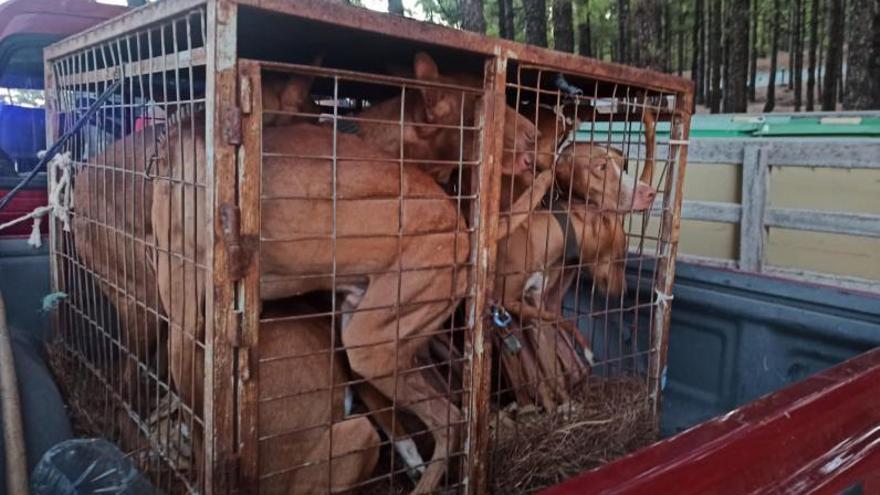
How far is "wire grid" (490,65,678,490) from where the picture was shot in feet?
9.00

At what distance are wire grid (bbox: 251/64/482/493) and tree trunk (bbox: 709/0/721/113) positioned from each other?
27236 millimetres

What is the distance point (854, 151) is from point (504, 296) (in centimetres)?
336

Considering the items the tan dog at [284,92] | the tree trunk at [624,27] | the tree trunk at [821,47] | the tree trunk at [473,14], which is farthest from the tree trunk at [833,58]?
the tan dog at [284,92]

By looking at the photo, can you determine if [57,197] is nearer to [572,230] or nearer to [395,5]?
[572,230]

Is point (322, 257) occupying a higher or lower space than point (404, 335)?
higher

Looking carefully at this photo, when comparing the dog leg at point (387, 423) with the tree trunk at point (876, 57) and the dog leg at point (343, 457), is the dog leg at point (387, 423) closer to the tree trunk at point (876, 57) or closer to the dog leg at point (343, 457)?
the dog leg at point (343, 457)

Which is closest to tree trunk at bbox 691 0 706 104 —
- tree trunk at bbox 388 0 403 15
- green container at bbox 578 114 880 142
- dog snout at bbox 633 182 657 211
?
tree trunk at bbox 388 0 403 15

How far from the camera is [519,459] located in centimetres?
248

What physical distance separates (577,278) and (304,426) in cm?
119

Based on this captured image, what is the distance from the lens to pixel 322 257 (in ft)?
7.02

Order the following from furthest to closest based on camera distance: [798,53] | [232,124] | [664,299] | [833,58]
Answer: [798,53] < [833,58] < [664,299] < [232,124]

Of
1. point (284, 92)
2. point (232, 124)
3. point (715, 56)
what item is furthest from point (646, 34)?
point (715, 56)

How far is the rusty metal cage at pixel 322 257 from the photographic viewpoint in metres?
1.72

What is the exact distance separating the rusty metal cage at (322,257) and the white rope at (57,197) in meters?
0.05
